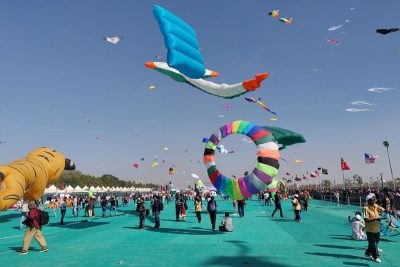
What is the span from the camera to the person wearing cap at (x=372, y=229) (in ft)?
30.6

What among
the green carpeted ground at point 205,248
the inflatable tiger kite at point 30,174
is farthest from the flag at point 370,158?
the inflatable tiger kite at point 30,174

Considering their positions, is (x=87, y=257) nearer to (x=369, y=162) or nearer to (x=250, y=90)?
(x=250, y=90)

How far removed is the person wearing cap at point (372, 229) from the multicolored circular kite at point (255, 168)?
4.86 m

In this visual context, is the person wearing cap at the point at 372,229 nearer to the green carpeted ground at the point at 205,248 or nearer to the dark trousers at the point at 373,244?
the dark trousers at the point at 373,244

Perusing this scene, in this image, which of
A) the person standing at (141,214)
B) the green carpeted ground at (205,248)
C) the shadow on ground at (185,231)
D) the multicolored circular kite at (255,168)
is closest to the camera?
the green carpeted ground at (205,248)

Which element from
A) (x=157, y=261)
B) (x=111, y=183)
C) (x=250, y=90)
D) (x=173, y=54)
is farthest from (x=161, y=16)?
(x=111, y=183)

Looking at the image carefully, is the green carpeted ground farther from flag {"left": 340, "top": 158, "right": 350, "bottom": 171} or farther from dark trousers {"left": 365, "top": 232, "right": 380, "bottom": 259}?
flag {"left": 340, "top": 158, "right": 350, "bottom": 171}

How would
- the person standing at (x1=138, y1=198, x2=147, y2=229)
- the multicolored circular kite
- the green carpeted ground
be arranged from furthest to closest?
the person standing at (x1=138, y1=198, x2=147, y2=229) → the multicolored circular kite → the green carpeted ground

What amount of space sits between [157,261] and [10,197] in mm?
6389

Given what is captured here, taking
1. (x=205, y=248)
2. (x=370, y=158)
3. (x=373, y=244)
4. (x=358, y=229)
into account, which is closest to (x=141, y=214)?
(x=205, y=248)

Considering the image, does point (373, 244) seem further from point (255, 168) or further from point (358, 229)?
point (255, 168)

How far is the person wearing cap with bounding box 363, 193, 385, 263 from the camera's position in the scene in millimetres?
9331

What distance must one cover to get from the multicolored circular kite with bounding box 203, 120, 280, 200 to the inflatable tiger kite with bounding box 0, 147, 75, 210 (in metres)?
7.72

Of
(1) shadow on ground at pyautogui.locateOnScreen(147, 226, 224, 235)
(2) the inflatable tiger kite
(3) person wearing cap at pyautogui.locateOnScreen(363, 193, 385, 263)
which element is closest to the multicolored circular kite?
(1) shadow on ground at pyautogui.locateOnScreen(147, 226, 224, 235)
